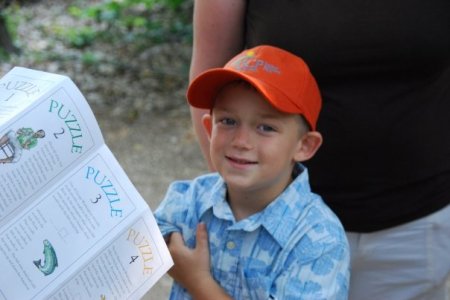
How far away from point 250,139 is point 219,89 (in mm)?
161

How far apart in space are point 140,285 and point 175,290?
1.18 ft

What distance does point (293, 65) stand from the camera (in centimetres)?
151

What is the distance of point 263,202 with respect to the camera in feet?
5.20

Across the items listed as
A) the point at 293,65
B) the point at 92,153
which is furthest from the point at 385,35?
the point at 92,153

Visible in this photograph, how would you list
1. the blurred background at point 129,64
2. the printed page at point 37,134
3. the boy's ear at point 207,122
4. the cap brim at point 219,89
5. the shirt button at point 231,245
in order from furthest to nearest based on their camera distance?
the blurred background at point 129,64, the boy's ear at point 207,122, the shirt button at point 231,245, the cap brim at point 219,89, the printed page at point 37,134

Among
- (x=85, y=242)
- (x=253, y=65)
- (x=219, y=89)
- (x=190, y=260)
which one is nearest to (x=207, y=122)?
(x=219, y=89)

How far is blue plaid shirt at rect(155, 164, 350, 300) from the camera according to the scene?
1.46 metres

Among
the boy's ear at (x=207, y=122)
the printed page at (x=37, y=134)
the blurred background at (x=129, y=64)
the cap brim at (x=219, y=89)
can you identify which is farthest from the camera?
the blurred background at (x=129, y=64)

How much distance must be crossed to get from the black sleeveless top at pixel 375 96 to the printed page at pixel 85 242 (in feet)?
1.87

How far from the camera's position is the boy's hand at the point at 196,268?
5.00 feet

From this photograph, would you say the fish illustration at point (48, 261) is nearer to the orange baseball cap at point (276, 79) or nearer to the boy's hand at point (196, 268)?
the boy's hand at point (196, 268)

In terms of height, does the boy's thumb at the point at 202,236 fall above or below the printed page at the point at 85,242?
below

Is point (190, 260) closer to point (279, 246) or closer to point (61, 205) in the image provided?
point (279, 246)

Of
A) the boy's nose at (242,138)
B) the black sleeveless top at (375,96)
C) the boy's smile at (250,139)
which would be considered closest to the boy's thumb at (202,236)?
the boy's smile at (250,139)
